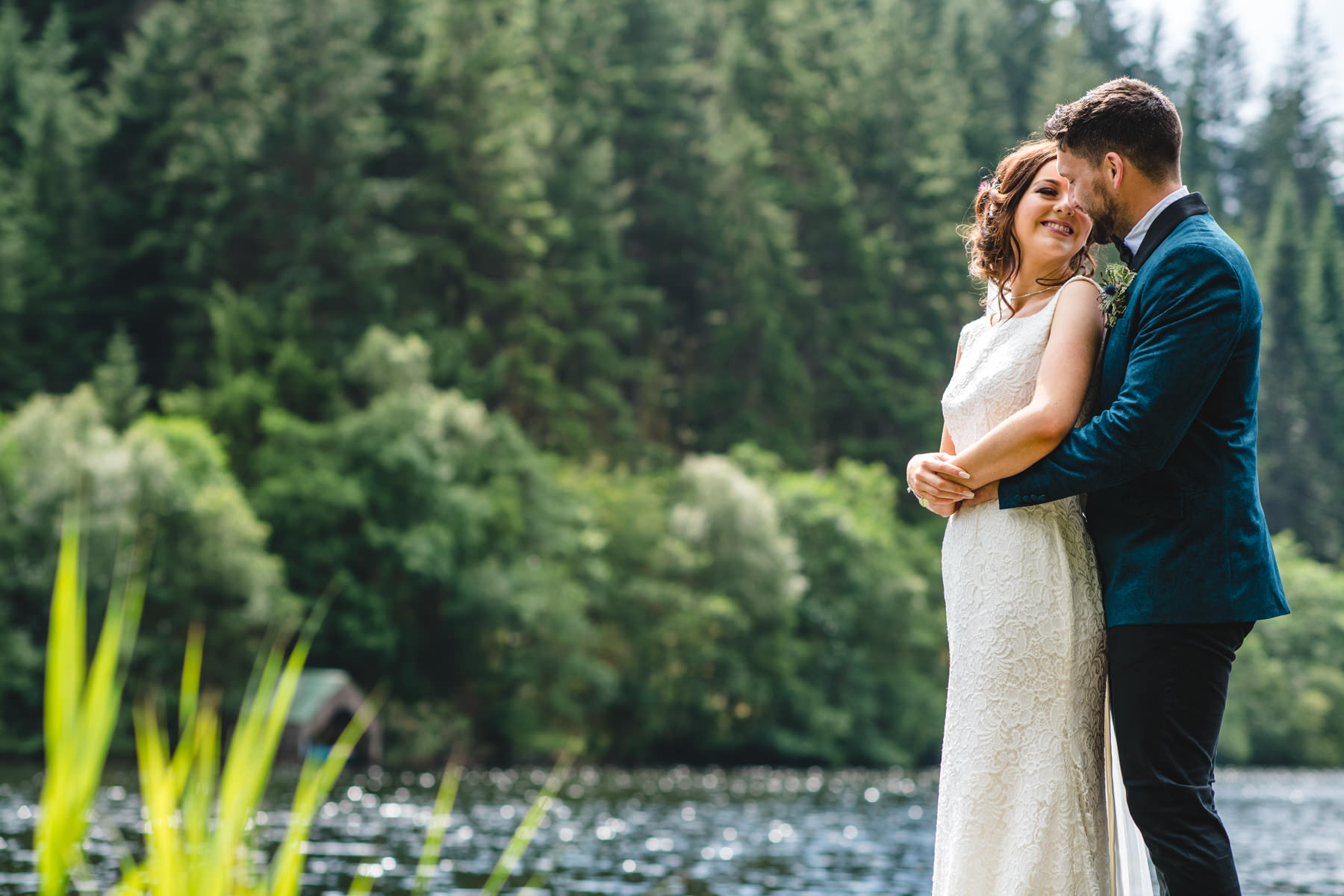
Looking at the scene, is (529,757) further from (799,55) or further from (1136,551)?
(799,55)

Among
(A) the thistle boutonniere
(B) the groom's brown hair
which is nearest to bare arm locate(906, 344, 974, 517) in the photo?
(A) the thistle boutonniere

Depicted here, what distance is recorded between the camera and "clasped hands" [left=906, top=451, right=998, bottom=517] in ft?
12.1

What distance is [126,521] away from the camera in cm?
3045

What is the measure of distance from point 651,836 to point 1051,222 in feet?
65.0

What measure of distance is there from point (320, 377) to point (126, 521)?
1458cm

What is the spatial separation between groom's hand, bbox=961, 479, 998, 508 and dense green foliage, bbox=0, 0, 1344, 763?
928 inches

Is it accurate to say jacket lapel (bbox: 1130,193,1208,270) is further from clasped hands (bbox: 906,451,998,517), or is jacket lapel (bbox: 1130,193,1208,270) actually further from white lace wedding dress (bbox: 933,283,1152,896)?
clasped hands (bbox: 906,451,998,517)

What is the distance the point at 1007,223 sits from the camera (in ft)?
12.7

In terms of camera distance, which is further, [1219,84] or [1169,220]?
[1219,84]

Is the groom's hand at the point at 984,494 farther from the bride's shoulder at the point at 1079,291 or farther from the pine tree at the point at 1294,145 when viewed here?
the pine tree at the point at 1294,145

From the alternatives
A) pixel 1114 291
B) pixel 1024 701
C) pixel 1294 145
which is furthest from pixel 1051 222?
pixel 1294 145

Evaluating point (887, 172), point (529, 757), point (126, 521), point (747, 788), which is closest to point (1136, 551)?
point (126, 521)

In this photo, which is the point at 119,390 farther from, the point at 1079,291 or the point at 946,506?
the point at 1079,291

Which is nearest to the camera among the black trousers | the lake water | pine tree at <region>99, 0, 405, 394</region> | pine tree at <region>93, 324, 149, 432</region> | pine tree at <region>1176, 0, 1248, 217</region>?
the black trousers
